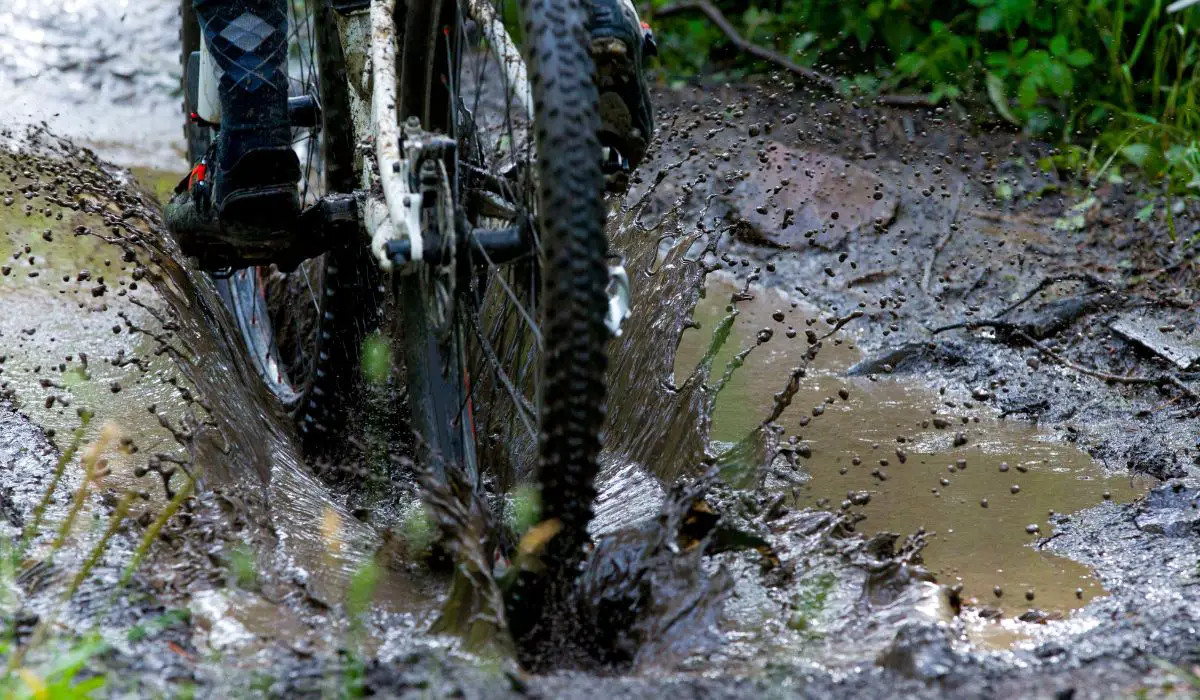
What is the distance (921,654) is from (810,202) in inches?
153

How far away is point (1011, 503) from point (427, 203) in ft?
6.01

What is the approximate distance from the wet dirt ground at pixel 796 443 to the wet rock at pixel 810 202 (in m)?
0.02

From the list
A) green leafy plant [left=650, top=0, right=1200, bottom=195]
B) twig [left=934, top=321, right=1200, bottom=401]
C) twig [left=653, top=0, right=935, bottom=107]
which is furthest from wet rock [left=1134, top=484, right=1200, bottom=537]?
twig [left=653, top=0, right=935, bottom=107]

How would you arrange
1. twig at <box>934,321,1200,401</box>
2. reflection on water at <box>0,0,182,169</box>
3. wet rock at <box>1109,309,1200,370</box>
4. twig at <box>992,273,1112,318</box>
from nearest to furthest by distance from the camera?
twig at <box>934,321,1200,401</box> → wet rock at <box>1109,309,1200,370</box> → twig at <box>992,273,1112,318</box> → reflection on water at <box>0,0,182,169</box>

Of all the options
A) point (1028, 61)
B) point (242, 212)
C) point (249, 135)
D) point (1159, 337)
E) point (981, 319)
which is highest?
point (249, 135)

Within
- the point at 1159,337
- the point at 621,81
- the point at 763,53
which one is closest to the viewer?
the point at 621,81

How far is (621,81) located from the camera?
276 cm

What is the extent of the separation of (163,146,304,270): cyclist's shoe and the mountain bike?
0.08 meters

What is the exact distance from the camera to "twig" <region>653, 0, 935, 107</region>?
22.3 feet

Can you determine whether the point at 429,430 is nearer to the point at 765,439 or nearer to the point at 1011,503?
the point at 765,439

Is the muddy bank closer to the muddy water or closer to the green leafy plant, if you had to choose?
the muddy water

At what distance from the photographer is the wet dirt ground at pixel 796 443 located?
2469mm

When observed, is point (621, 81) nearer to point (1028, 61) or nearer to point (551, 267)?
point (551, 267)

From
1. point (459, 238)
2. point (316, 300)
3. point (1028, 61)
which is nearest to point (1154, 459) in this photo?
point (459, 238)
